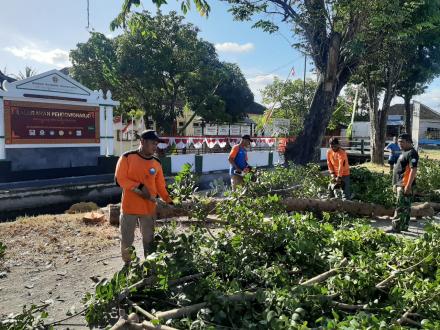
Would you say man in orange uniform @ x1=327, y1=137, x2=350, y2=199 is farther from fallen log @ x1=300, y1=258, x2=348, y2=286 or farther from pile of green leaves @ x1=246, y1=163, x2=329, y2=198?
fallen log @ x1=300, y1=258, x2=348, y2=286

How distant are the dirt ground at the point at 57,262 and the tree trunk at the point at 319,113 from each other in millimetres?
4348

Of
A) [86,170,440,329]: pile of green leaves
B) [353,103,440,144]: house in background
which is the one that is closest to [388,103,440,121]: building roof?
[353,103,440,144]: house in background

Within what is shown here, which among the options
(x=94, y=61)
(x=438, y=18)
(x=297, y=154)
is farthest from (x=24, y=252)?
(x=94, y=61)

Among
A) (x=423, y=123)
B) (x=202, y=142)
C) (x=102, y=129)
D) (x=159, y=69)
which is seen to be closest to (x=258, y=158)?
(x=202, y=142)

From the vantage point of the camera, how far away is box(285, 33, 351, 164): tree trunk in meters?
11.6

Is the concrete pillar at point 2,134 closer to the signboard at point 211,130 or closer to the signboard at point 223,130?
the signboard at point 211,130

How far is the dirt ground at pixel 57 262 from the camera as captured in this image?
432cm

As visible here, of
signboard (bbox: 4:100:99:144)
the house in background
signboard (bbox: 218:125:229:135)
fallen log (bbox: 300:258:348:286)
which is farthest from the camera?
the house in background

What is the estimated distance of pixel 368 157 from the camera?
24.6 meters

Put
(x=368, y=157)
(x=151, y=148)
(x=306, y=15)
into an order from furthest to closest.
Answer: (x=368, y=157)
(x=306, y=15)
(x=151, y=148)

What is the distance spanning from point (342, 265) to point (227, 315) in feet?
3.96

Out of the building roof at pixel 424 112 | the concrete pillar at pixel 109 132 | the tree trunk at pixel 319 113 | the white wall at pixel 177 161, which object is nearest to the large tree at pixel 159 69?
the concrete pillar at pixel 109 132

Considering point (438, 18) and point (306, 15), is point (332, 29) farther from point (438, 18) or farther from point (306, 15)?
point (438, 18)

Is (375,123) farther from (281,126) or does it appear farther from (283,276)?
(283,276)
